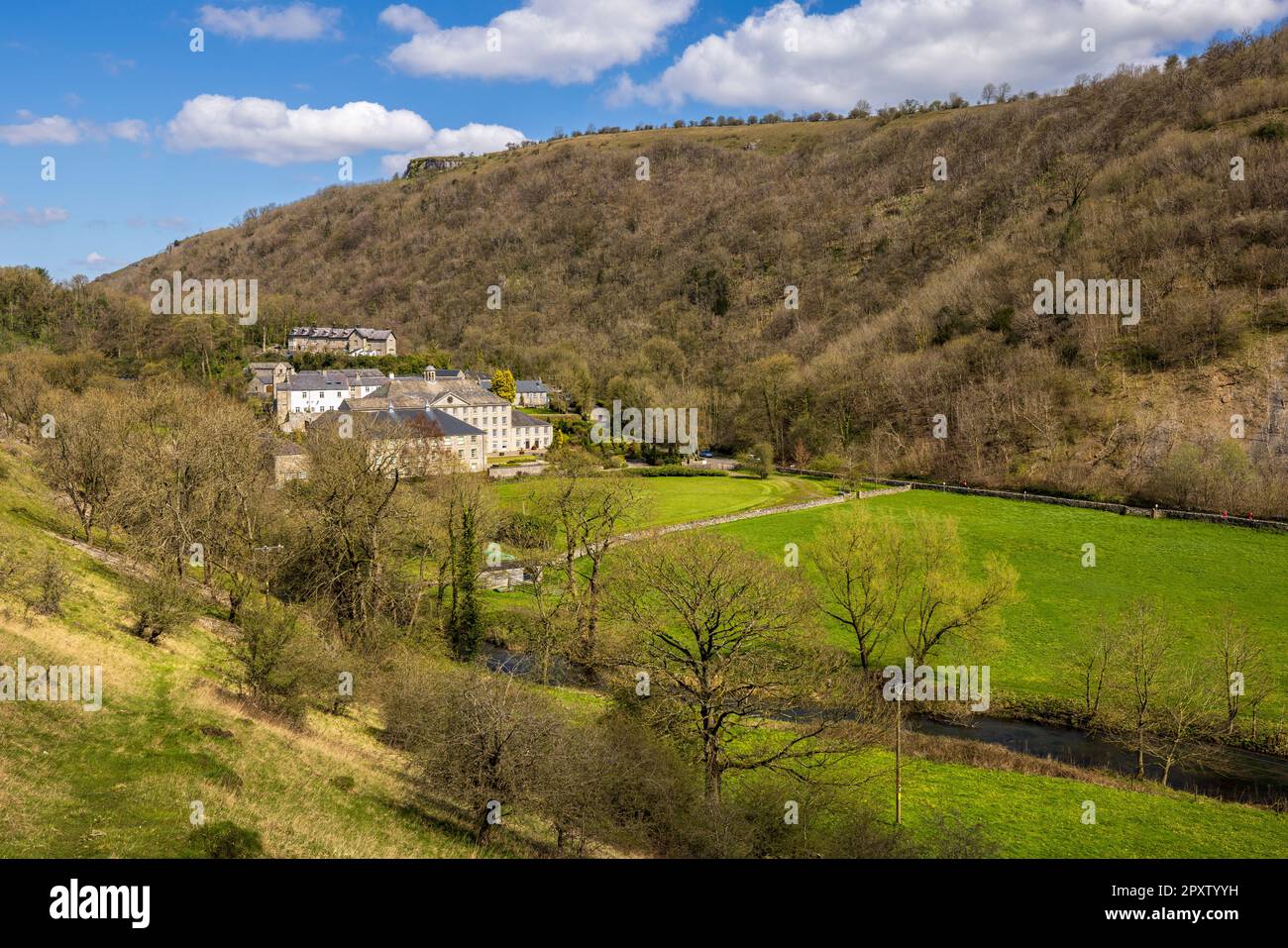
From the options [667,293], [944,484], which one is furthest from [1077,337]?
[667,293]

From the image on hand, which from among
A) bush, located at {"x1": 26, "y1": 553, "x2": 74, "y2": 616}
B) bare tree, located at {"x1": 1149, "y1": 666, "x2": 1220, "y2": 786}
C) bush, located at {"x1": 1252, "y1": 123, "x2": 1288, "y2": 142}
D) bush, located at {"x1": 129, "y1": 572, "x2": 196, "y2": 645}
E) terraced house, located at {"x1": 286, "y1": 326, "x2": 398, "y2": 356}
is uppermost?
bush, located at {"x1": 1252, "y1": 123, "x2": 1288, "y2": 142}

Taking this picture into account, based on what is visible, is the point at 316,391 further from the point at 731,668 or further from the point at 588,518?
the point at 731,668

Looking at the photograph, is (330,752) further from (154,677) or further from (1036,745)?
(1036,745)

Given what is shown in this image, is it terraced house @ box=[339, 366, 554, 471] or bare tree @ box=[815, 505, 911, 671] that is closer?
bare tree @ box=[815, 505, 911, 671]

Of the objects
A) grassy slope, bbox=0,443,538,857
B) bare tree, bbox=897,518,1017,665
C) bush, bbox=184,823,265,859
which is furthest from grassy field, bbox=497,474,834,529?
bush, bbox=184,823,265,859

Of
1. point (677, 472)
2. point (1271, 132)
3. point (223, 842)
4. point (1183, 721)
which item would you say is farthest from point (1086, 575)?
point (1271, 132)

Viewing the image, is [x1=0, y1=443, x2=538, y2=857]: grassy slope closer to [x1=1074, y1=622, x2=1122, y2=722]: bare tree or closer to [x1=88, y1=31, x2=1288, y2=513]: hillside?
[x1=1074, y1=622, x2=1122, y2=722]: bare tree
